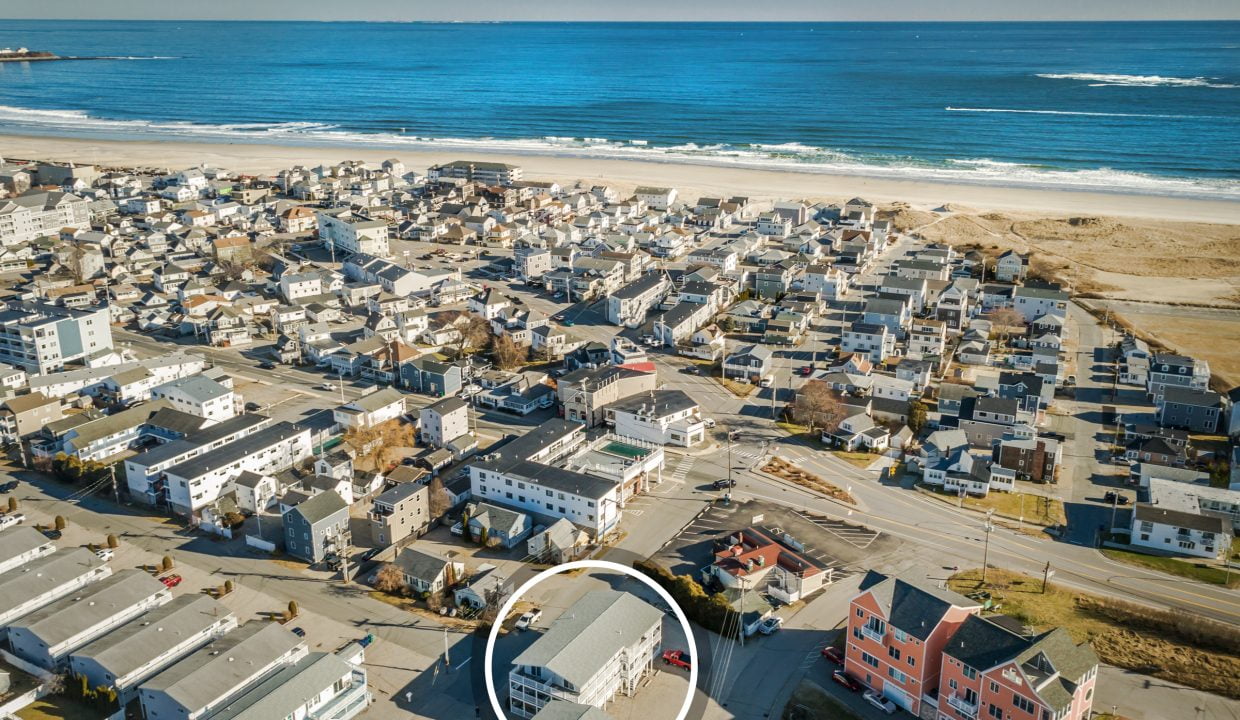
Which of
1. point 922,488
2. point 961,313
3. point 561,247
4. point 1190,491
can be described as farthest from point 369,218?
point 1190,491

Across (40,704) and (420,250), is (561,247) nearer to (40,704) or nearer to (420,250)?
(420,250)

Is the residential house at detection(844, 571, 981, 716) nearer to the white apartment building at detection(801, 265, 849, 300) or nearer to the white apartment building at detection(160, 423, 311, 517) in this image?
the white apartment building at detection(160, 423, 311, 517)

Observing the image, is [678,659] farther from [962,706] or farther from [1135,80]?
[1135,80]

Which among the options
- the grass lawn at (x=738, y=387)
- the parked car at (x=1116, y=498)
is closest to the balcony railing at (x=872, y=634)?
the parked car at (x=1116, y=498)

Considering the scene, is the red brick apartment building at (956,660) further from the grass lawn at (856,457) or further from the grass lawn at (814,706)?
the grass lawn at (856,457)

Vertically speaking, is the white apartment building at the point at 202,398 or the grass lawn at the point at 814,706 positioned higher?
the white apartment building at the point at 202,398

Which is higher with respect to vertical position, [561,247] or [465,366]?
[561,247]

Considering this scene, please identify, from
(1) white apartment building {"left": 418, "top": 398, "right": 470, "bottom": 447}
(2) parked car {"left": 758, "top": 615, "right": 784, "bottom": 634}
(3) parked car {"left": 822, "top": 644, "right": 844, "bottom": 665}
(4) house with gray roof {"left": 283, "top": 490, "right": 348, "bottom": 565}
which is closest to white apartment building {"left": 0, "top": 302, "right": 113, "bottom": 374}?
(1) white apartment building {"left": 418, "top": 398, "right": 470, "bottom": 447}
